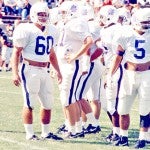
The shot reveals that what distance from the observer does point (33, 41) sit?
7.93 meters

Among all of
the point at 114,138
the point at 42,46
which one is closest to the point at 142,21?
the point at 42,46

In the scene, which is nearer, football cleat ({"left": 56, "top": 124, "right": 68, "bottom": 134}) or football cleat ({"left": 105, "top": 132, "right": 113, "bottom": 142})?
football cleat ({"left": 105, "top": 132, "right": 113, "bottom": 142})

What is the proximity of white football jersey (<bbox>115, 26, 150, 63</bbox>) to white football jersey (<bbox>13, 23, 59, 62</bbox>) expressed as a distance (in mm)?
915

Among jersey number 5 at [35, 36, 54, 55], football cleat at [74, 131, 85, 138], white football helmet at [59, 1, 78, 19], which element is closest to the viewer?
jersey number 5 at [35, 36, 54, 55]

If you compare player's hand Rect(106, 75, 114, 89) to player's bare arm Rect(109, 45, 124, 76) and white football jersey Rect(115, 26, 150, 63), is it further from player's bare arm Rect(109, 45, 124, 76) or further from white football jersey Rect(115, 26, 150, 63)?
white football jersey Rect(115, 26, 150, 63)

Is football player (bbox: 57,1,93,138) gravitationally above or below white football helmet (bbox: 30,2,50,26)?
below

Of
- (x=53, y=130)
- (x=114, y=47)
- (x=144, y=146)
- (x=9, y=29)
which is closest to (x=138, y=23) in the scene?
(x=114, y=47)

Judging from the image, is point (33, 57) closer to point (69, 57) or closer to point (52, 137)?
point (69, 57)

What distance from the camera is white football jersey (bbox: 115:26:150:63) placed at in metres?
7.68

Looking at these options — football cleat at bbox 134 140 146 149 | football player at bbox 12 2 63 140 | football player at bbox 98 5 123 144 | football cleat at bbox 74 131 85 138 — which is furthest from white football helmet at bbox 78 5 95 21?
football cleat at bbox 134 140 146 149

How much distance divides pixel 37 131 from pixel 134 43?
196 centimetres

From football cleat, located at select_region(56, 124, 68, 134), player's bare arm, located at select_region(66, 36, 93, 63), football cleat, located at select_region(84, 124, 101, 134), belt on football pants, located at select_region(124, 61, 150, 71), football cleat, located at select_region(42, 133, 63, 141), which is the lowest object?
football cleat, located at select_region(84, 124, 101, 134)

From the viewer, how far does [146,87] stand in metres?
7.75

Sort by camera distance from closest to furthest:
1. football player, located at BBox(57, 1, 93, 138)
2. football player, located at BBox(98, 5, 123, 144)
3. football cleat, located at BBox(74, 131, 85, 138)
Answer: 1. football player, located at BBox(57, 1, 93, 138)
2. football player, located at BBox(98, 5, 123, 144)
3. football cleat, located at BBox(74, 131, 85, 138)
